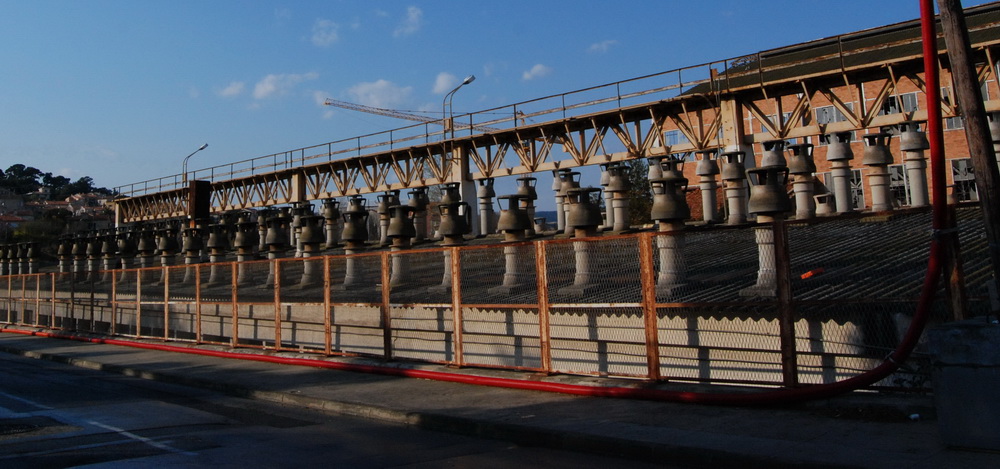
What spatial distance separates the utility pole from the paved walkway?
166cm

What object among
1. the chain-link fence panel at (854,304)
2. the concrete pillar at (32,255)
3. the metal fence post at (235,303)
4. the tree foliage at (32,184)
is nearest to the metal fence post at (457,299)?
the chain-link fence panel at (854,304)

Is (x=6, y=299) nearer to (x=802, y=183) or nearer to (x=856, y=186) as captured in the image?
(x=802, y=183)

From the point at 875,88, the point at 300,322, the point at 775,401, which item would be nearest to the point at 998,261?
the point at 775,401

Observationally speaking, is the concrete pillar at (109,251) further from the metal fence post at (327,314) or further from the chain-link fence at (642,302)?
the metal fence post at (327,314)

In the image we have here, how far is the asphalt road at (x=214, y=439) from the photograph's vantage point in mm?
7391

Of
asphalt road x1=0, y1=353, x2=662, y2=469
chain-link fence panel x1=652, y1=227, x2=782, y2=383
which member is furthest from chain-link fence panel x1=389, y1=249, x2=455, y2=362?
chain-link fence panel x1=652, y1=227, x2=782, y2=383

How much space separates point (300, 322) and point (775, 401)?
34.9ft

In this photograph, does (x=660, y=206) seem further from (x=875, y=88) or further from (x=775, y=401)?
(x=875, y=88)

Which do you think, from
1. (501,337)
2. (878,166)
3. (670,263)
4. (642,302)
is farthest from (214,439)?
(878,166)

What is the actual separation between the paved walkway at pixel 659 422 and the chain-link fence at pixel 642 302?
603 millimetres

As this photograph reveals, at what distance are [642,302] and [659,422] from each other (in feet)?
6.20

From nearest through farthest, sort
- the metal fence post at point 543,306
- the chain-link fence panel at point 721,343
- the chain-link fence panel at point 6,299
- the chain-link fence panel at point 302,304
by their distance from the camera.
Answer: the chain-link fence panel at point 721,343 < the metal fence post at point 543,306 < the chain-link fence panel at point 302,304 < the chain-link fence panel at point 6,299

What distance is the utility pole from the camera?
668cm

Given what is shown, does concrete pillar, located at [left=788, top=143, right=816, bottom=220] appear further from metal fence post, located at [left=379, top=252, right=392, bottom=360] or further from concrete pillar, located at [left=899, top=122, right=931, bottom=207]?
metal fence post, located at [left=379, top=252, right=392, bottom=360]
